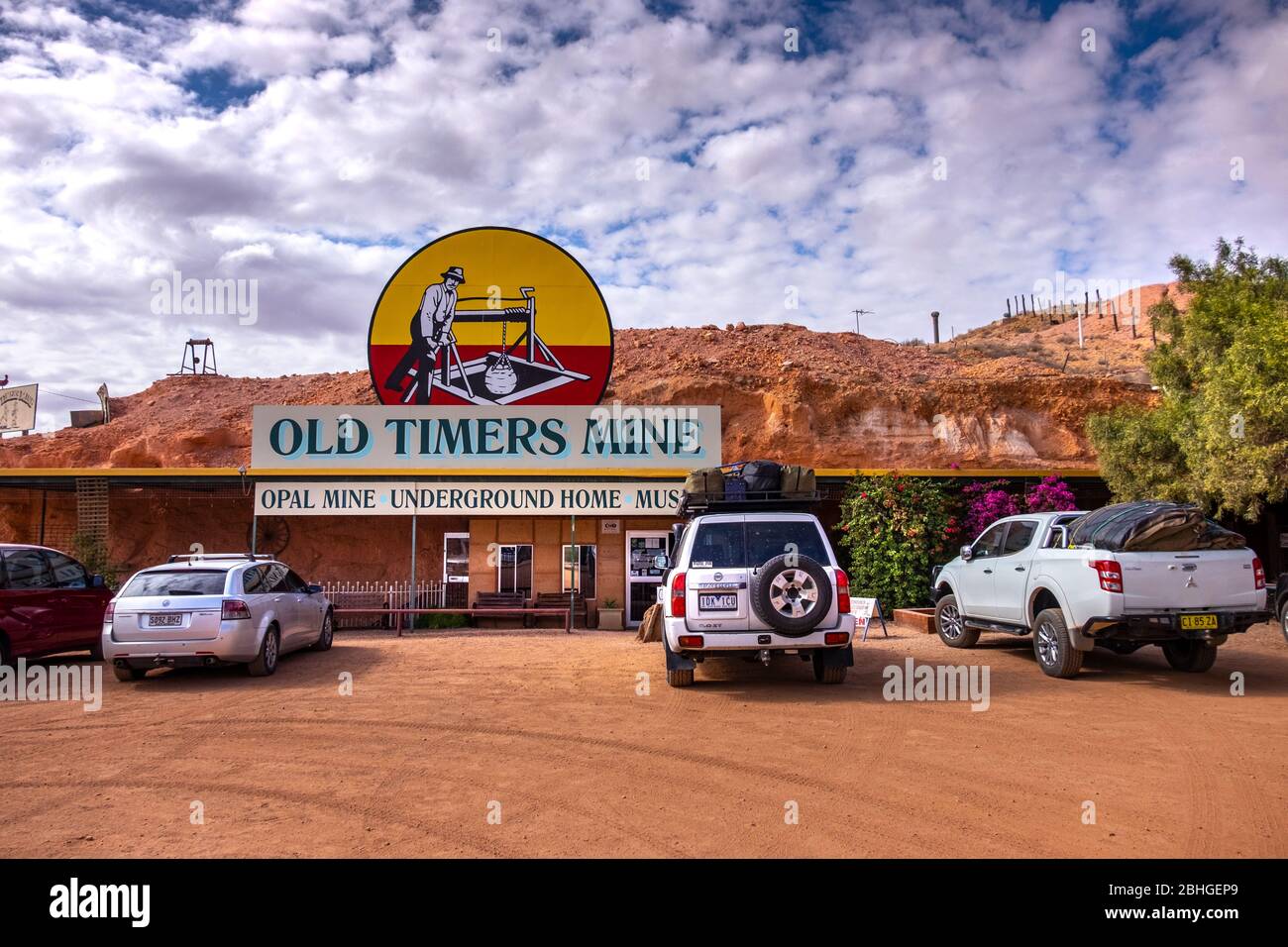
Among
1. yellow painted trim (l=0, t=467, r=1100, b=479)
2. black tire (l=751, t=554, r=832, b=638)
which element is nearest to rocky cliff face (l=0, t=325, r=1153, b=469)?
yellow painted trim (l=0, t=467, r=1100, b=479)

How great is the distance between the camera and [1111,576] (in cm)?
913

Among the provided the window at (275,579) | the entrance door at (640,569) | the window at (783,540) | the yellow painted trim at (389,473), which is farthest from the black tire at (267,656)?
the entrance door at (640,569)

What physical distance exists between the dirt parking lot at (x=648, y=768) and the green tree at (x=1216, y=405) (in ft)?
16.9

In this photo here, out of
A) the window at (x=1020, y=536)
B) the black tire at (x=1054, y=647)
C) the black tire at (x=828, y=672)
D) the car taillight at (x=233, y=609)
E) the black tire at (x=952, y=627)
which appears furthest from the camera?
the black tire at (x=952, y=627)

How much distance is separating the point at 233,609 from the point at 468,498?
26.4ft

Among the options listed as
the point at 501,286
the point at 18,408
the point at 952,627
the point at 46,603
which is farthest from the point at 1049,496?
the point at 18,408

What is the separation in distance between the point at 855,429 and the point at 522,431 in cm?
1339

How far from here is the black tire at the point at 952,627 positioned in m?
12.8

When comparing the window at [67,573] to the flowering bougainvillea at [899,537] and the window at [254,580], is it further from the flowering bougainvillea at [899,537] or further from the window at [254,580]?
the flowering bougainvillea at [899,537]

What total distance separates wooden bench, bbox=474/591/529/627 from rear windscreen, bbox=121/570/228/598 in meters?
7.87

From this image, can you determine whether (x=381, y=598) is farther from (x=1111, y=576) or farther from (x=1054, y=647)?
(x=1111, y=576)

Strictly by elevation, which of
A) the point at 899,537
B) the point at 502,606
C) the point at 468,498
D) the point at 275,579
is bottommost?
the point at 502,606
